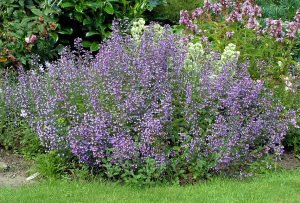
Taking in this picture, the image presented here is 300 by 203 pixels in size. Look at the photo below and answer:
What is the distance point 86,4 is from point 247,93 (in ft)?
11.3

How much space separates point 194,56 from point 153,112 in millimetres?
1290

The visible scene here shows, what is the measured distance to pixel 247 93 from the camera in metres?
6.51

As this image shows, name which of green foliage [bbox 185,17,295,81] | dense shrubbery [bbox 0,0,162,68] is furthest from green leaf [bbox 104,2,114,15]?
green foliage [bbox 185,17,295,81]

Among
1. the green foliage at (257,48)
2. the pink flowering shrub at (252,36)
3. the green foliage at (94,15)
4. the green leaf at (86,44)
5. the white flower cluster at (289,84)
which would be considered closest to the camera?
the white flower cluster at (289,84)

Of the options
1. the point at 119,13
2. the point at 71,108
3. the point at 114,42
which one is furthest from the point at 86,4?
the point at 71,108

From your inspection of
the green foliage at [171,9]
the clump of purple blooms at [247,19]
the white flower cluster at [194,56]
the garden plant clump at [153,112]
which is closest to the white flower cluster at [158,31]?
the garden plant clump at [153,112]

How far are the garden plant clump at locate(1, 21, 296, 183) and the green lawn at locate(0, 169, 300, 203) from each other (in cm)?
16

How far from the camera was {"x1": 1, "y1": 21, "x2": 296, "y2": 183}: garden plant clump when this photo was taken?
19.2 feet

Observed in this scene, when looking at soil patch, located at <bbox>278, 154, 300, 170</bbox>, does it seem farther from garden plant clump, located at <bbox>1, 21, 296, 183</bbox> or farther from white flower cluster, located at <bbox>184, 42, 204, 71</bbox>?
white flower cluster, located at <bbox>184, 42, 204, 71</bbox>

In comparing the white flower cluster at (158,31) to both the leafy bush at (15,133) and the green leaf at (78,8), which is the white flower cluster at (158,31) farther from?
the green leaf at (78,8)

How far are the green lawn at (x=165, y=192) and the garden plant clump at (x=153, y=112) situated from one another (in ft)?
0.53

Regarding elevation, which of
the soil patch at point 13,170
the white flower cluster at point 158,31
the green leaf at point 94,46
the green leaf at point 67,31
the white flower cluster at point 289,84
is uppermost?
the white flower cluster at point 158,31

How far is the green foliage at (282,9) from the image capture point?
10.8m

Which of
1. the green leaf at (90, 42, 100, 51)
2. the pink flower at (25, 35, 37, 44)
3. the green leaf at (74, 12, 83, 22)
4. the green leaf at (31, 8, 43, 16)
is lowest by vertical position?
the green leaf at (90, 42, 100, 51)
